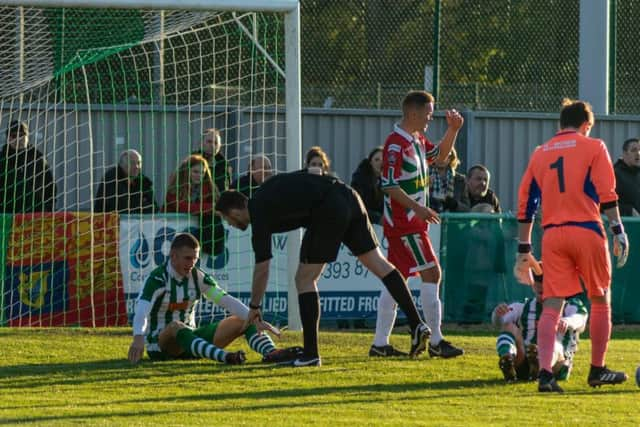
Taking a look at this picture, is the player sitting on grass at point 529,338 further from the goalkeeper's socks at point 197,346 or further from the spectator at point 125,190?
the spectator at point 125,190

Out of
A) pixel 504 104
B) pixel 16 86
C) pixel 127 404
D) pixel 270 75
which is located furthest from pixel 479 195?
pixel 127 404

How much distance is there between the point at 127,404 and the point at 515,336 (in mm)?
2651

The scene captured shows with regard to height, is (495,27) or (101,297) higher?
(495,27)

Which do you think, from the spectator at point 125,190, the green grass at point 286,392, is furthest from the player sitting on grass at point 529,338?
the spectator at point 125,190

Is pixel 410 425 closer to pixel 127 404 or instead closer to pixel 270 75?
pixel 127 404

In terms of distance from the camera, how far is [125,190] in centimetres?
1403

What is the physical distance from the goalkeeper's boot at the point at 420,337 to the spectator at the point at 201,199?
12.7 ft

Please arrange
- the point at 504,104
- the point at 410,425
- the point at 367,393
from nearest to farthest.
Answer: the point at 410,425, the point at 367,393, the point at 504,104

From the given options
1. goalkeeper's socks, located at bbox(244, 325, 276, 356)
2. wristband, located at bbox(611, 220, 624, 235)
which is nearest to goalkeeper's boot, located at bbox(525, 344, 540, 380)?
wristband, located at bbox(611, 220, 624, 235)

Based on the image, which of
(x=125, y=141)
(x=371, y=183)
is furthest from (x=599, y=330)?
(x=125, y=141)

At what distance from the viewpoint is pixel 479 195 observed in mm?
15234

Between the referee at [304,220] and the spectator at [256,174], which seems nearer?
the referee at [304,220]

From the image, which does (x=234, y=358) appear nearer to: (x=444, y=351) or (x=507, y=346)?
(x=444, y=351)

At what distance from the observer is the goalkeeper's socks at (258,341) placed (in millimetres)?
10156
